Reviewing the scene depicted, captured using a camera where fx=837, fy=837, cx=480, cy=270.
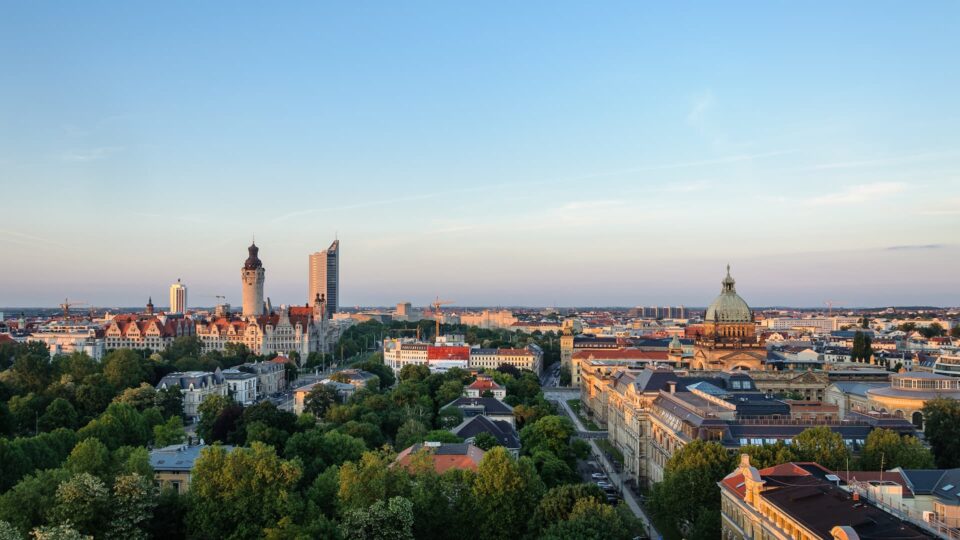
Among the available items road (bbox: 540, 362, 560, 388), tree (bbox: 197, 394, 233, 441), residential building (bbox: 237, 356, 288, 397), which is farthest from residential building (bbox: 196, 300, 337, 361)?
tree (bbox: 197, 394, 233, 441)

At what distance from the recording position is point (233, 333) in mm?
165000

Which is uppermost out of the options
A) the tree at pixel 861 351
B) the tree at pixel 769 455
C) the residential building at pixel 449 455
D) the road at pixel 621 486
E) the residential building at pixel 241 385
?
the tree at pixel 861 351

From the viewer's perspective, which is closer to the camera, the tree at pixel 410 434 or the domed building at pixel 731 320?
the tree at pixel 410 434

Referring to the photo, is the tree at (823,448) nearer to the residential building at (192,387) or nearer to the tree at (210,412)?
the tree at (210,412)

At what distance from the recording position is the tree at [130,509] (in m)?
38.8

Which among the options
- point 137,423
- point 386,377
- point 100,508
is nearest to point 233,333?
point 386,377

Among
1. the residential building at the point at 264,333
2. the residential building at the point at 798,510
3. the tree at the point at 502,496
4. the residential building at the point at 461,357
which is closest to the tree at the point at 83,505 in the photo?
the tree at the point at 502,496

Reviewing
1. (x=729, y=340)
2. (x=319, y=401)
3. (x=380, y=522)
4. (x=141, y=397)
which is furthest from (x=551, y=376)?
(x=380, y=522)

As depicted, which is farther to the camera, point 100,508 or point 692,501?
point 692,501

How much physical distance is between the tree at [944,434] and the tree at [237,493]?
42.9 metres

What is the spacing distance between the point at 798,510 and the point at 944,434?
3183 cm

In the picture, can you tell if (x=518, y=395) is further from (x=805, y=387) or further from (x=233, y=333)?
(x=233, y=333)

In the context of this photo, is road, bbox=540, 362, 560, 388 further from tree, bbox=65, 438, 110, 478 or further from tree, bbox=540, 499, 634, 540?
tree, bbox=540, 499, 634, 540

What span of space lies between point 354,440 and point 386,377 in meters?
58.3
